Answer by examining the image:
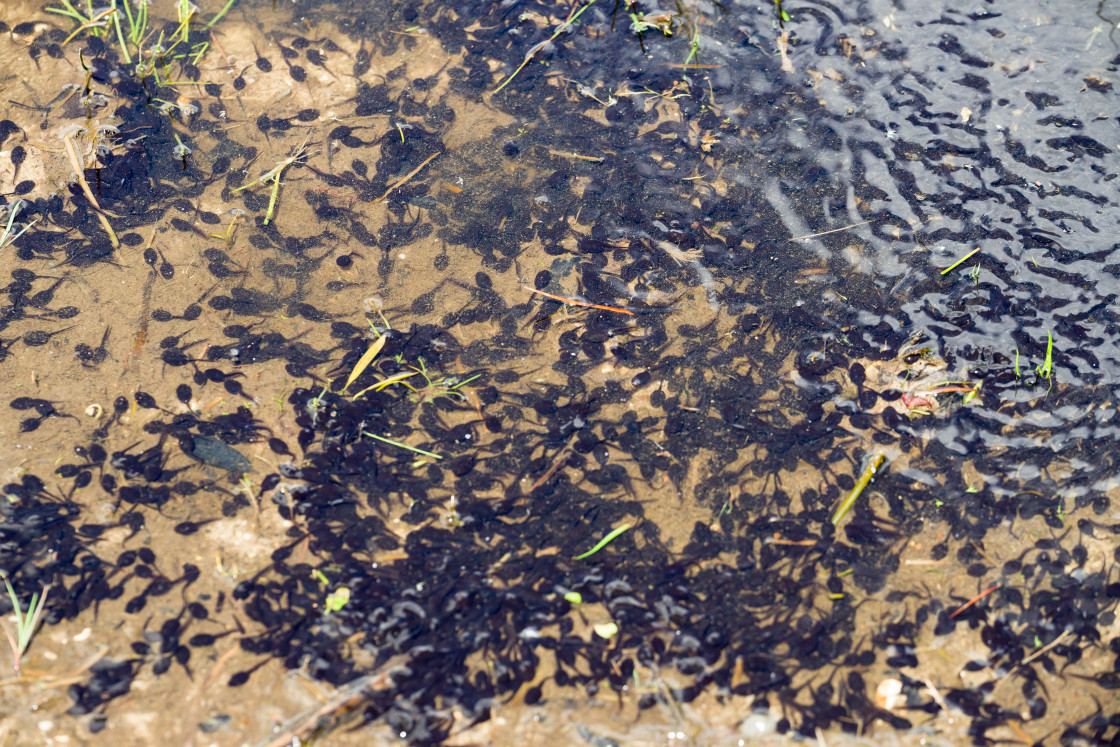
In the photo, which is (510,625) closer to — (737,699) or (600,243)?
(737,699)

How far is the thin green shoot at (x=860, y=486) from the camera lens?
398cm

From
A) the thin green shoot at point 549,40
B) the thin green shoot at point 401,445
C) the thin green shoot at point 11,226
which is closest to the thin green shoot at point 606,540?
the thin green shoot at point 401,445

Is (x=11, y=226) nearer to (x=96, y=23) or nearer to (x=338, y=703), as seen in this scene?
(x=96, y=23)

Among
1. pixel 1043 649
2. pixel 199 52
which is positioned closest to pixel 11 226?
pixel 199 52

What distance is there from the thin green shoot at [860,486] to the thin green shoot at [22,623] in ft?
13.5

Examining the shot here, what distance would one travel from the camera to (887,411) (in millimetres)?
4270

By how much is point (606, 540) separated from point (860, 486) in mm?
1445

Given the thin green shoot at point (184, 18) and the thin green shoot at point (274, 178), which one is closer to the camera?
the thin green shoot at point (274, 178)

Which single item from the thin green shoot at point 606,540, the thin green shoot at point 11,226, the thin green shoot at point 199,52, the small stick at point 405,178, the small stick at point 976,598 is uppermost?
the thin green shoot at point 199,52

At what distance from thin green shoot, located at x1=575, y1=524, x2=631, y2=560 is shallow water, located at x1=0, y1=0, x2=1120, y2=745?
0.04m

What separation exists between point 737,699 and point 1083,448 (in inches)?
98.2

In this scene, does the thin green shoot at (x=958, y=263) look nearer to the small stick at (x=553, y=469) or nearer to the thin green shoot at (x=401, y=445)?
the small stick at (x=553, y=469)

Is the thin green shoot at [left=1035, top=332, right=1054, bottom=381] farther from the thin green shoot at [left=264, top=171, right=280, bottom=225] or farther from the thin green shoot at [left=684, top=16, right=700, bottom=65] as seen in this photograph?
the thin green shoot at [left=264, top=171, right=280, bottom=225]

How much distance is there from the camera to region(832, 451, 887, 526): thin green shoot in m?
3.98
